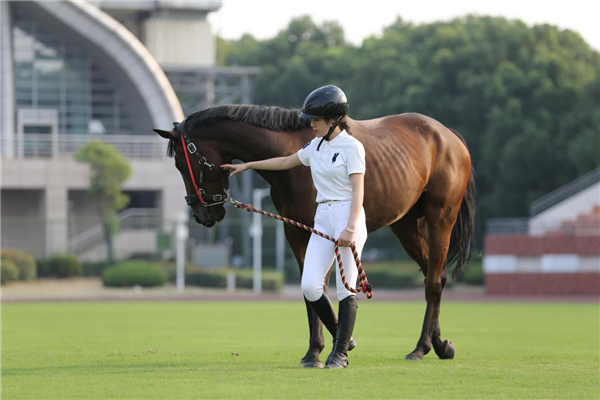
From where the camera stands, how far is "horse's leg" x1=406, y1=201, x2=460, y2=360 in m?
9.09

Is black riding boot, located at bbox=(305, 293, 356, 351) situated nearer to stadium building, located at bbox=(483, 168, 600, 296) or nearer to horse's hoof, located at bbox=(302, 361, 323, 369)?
horse's hoof, located at bbox=(302, 361, 323, 369)

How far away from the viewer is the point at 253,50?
6869cm

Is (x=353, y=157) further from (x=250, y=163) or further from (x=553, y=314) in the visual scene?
(x=553, y=314)

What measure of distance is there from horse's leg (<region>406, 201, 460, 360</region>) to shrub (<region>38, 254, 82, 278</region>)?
28271 millimetres

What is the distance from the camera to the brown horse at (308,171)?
27.1ft

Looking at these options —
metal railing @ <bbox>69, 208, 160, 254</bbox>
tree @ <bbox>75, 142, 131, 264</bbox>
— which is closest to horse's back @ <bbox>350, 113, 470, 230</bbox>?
tree @ <bbox>75, 142, 131, 264</bbox>

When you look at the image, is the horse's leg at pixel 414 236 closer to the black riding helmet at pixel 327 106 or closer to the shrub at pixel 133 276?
the black riding helmet at pixel 327 106

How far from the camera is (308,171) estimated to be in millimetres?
8133

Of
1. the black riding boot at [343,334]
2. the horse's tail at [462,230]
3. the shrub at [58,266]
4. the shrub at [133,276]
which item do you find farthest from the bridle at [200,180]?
the shrub at [58,266]

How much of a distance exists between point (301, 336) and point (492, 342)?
2.59m

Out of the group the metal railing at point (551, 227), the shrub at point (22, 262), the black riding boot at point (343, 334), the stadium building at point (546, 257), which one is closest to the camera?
the black riding boot at point (343, 334)

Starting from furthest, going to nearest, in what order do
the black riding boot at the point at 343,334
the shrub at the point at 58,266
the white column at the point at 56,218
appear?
the white column at the point at 56,218
the shrub at the point at 58,266
the black riding boot at the point at 343,334

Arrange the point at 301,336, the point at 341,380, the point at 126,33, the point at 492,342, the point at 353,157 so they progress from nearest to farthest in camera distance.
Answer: the point at 341,380
the point at 353,157
the point at 492,342
the point at 301,336
the point at 126,33

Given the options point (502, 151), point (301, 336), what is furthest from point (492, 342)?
point (502, 151)
